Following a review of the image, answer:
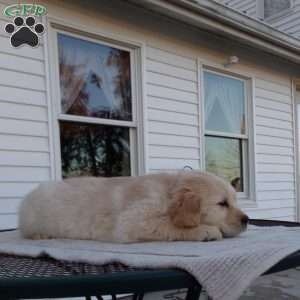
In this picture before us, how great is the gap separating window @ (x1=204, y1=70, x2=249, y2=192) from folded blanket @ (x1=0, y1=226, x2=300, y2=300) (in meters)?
3.16

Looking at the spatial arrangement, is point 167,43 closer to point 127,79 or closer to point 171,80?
point 171,80

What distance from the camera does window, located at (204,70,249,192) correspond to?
13.8 feet

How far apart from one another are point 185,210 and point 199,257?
319 millimetres

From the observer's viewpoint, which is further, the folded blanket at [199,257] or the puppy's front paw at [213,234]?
the puppy's front paw at [213,234]

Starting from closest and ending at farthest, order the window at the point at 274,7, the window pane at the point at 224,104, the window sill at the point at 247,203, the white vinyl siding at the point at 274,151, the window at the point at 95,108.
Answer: the window at the point at 95,108
the window pane at the point at 224,104
the window sill at the point at 247,203
the white vinyl siding at the point at 274,151
the window at the point at 274,7

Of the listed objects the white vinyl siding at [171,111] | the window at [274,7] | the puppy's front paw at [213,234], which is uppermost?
the window at [274,7]

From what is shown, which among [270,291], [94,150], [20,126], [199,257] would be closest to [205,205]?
[199,257]

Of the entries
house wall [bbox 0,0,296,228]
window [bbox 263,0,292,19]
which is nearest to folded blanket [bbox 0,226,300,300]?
house wall [bbox 0,0,296,228]

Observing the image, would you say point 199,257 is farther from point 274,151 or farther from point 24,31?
point 274,151

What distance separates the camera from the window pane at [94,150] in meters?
2.90

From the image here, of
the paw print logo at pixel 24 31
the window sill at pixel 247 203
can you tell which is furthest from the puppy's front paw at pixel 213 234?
the window sill at pixel 247 203

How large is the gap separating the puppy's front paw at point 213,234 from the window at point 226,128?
295 cm

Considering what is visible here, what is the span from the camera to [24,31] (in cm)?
265

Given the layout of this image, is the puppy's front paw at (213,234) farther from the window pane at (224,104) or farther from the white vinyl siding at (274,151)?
the white vinyl siding at (274,151)
